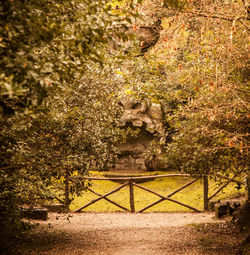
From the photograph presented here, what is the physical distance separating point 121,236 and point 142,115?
9.15m

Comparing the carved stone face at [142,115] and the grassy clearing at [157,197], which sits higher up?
the carved stone face at [142,115]

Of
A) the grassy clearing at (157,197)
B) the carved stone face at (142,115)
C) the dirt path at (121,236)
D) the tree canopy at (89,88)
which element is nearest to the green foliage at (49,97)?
the tree canopy at (89,88)

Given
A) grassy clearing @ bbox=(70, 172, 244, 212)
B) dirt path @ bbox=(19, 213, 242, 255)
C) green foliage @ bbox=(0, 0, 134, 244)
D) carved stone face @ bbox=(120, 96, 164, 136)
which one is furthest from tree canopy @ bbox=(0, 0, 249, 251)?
carved stone face @ bbox=(120, 96, 164, 136)

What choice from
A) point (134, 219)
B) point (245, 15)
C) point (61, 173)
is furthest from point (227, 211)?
point (245, 15)

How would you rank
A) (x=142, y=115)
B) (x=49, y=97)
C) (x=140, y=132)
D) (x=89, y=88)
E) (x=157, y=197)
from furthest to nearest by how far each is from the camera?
(x=140, y=132) < (x=142, y=115) < (x=157, y=197) < (x=89, y=88) < (x=49, y=97)

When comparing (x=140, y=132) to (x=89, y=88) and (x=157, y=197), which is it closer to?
(x=157, y=197)

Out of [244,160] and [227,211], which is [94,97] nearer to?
[244,160]

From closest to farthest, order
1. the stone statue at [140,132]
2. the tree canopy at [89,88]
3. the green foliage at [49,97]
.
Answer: the green foliage at [49,97]
the tree canopy at [89,88]
the stone statue at [140,132]

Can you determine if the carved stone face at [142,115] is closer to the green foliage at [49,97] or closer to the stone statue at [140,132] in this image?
the stone statue at [140,132]

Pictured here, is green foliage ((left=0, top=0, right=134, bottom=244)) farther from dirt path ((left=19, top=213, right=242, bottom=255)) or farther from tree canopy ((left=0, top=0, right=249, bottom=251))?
dirt path ((left=19, top=213, right=242, bottom=255))

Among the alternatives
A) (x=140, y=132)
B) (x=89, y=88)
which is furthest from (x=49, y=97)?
(x=140, y=132)

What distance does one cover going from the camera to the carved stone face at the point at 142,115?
15.8 m

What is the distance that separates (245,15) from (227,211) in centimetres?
557

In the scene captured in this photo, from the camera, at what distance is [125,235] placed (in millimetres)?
7551
